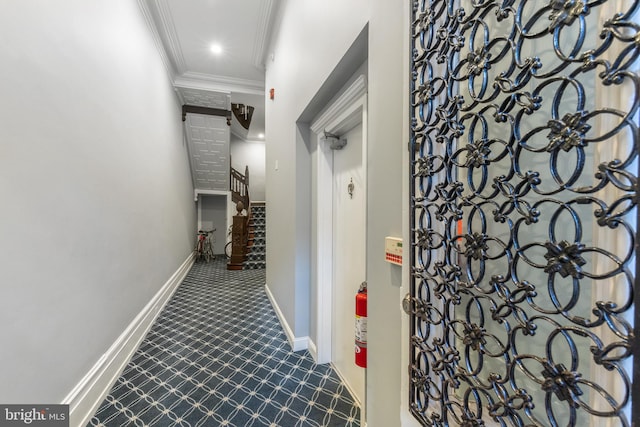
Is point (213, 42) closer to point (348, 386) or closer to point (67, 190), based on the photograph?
point (67, 190)

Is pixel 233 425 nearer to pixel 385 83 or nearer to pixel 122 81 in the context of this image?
pixel 385 83

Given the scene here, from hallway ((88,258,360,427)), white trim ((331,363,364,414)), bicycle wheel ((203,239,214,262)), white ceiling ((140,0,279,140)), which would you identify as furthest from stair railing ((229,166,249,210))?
white trim ((331,363,364,414))

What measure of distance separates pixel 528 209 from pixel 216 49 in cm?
458

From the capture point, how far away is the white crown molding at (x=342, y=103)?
1.58m

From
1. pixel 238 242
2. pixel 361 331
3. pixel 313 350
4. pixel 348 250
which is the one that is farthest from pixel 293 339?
pixel 238 242

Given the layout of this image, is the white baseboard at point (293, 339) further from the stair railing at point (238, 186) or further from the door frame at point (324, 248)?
the stair railing at point (238, 186)

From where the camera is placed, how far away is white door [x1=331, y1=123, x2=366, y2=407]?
1882 millimetres

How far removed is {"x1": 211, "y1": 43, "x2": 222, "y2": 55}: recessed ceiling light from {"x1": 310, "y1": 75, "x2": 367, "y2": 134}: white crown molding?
2.62 m

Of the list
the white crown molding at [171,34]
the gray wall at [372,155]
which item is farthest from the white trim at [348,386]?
the white crown molding at [171,34]

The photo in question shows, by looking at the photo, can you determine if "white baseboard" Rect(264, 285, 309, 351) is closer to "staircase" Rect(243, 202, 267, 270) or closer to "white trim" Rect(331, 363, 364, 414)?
"white trim" Rect(331, 363, 364, 414)

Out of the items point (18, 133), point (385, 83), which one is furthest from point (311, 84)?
point (18, 133)

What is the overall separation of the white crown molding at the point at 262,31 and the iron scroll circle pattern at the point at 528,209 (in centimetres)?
295

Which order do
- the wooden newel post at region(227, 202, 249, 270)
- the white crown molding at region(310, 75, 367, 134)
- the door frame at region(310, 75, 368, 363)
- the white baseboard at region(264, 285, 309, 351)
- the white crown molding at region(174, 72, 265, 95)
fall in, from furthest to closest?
the wooden newel post at region(227, 202, 249, 270)
the white crown molding at region(174, 72, 265, 95)
the white baseboard at region(264, 285, 309, 351)
the door frame at region(310, 75, 368, 363)
the white crown molding at region(310, 75, 367, 134)

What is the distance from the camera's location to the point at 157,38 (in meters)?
3.45
